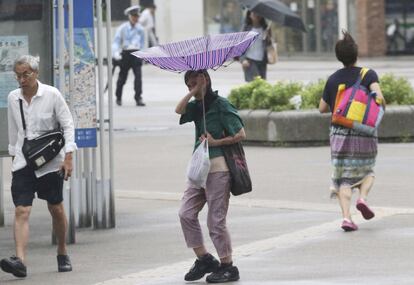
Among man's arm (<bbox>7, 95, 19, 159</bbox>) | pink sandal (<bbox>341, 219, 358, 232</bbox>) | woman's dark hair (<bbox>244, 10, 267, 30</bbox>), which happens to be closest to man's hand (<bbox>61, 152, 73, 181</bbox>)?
man's arm (<bbox>7, 95, 19, 159</bbox>)

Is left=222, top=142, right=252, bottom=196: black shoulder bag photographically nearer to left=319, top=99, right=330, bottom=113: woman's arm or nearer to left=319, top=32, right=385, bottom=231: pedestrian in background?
left=319, top=32, right=385, bottom=231: pedestrian in background

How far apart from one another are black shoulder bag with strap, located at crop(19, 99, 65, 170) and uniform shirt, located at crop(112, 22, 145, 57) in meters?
15.5

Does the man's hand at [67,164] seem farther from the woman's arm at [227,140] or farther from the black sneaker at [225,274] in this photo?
the black sneaker at [225,274]

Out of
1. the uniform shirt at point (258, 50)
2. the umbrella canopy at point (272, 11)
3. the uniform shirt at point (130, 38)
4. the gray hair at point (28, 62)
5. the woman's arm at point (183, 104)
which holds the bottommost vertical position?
the woman's arm at point (183, 104)

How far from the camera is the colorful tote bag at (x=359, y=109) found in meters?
11.1

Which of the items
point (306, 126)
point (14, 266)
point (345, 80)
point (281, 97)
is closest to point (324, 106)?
point (345, 80)

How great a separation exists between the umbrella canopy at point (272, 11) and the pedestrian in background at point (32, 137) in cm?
1176

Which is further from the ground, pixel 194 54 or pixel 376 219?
pixel 194 54

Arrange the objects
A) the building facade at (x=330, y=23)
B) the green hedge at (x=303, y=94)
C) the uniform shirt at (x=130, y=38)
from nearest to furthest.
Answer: the green hedge at (x=303, y=94) → the uniform shirt at (x=130, y=38) → the building facade at (x=330, y=23)

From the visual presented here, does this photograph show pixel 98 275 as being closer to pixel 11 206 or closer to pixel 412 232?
pixel 412 232

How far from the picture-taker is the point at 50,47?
11.9 m

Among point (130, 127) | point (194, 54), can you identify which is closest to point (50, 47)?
point (194, 54)

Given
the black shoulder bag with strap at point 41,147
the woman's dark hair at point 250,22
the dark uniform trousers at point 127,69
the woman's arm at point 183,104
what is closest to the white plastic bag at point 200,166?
the woman's arm at point 183,104

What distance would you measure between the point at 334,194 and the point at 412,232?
0.85m
